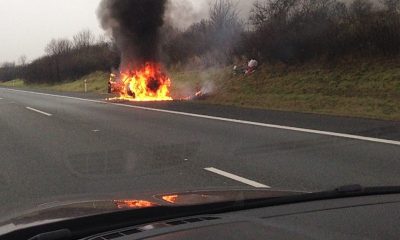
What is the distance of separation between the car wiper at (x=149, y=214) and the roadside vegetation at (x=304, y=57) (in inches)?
452

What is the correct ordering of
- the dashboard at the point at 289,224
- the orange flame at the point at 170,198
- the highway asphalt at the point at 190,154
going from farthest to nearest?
the highway asphalt at the point at 190,154, the orange flame at the point at 170,198, the dashboard at the point at 289,224

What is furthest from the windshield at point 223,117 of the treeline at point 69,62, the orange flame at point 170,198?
the treeline at point 69,62

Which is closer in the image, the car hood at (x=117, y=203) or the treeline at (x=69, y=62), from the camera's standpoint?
the car hood at (x=117, y=203)

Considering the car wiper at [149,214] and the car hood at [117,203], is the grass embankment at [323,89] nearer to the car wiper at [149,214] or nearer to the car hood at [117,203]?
the car wiper at [149,214]

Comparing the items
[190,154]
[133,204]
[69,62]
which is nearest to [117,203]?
[133,204]

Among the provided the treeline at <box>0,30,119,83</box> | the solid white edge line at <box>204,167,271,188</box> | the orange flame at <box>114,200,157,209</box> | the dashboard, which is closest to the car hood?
the orange flame at <box>114,200,157,209</box>

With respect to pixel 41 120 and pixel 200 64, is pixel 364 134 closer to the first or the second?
pixel 41 120

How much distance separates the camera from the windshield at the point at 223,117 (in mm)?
7211

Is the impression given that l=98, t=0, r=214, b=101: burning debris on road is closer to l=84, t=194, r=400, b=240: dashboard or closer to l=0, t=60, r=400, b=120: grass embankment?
l=0, t=60, r=400, b=120: grass embankment

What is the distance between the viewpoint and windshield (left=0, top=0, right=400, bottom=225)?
7.21 meters

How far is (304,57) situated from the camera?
26.5 meters

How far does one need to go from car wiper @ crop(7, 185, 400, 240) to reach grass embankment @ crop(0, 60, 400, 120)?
11.4 m

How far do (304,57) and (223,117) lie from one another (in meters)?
12.2

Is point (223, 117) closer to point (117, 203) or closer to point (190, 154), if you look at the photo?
point (190, 154)
